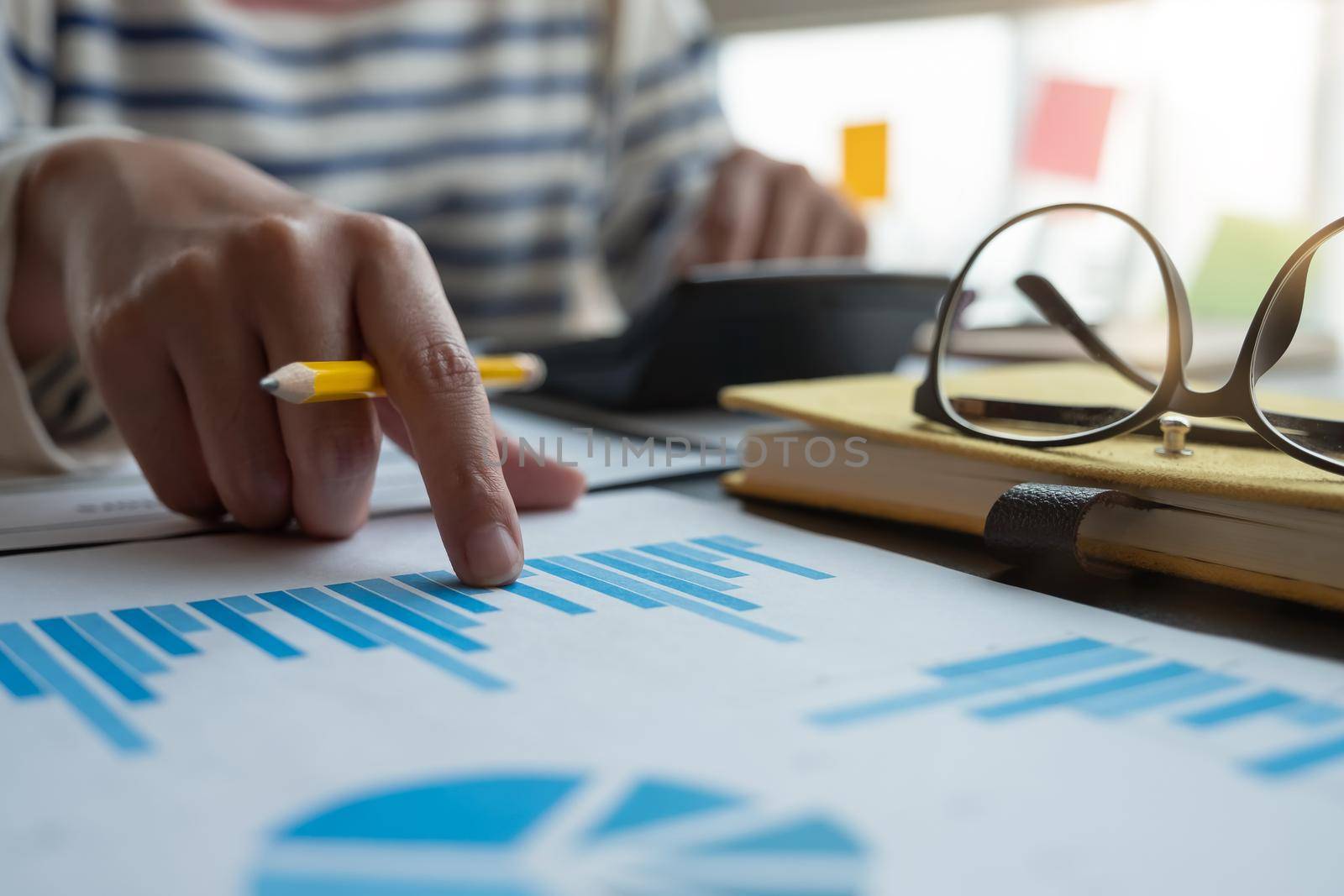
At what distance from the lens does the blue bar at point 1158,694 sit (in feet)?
0.99

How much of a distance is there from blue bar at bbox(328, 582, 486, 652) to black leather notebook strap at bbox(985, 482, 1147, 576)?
0.20 metres

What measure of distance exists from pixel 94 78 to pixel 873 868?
114 cm

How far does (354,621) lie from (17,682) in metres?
0.10

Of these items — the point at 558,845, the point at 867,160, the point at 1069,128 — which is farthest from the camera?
the point at 867,160

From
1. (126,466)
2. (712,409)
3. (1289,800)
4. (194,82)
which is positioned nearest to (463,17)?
(194,82)

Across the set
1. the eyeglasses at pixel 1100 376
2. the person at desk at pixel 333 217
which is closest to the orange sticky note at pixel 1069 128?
the person at desk at pixel 333 217

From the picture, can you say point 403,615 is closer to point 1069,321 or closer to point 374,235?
point 374,235

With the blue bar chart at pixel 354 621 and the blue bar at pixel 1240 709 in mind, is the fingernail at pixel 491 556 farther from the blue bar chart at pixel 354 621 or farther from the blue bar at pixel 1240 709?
the blue bar at pixel 1240 709

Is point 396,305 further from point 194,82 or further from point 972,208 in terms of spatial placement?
point 972,208

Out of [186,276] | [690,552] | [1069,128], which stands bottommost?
[690,552]

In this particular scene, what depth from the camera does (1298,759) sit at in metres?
0.27

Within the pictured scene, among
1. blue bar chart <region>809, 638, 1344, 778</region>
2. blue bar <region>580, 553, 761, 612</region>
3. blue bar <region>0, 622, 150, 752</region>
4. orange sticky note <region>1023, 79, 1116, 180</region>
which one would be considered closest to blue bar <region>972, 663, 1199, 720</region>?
blue bar chart <region>809, 638, 1344, 778</region>

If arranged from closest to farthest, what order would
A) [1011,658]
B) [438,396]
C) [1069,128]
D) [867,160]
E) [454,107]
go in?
[1011,658] → [438,396] → [454,107] → [1069,128] → [867,160]

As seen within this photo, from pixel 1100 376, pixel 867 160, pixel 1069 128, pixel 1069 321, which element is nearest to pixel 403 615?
pixel 1069 321
